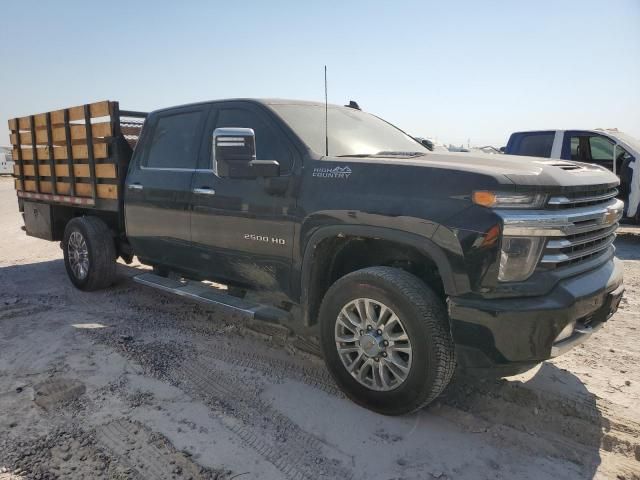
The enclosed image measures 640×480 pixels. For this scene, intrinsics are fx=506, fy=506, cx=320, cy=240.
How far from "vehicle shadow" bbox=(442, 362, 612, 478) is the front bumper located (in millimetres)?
226

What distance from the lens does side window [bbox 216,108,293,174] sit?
3.65 m

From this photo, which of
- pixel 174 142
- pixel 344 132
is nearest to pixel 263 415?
pixel 344 132

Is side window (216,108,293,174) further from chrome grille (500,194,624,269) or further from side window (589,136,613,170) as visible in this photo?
side window (589,136,613,170)

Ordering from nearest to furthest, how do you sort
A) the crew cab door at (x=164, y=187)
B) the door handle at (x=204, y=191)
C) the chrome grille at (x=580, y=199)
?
the chrome grille at (x=580, y=199) < the door handle at (x=204, y=191) < the crew cab door at (x=164, y=187)

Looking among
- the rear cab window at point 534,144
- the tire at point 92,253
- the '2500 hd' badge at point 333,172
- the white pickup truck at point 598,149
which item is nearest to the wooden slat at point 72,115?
the tire at point 92,253

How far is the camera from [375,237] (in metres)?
3.04

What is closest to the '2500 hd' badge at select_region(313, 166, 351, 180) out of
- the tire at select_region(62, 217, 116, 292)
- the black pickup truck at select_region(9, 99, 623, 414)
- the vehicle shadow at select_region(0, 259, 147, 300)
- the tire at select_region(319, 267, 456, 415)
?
the black pickup truck at select_region(9, 99, 623, 414)

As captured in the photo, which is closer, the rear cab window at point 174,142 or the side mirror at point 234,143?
the side mirror at point 234,143

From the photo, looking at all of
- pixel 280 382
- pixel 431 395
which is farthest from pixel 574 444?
pixel 280 382

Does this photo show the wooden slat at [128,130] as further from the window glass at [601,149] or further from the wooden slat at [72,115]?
the window glass at [601,149]

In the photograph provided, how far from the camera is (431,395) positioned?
290 centimetres

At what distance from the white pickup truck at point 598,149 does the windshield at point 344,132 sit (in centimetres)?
600

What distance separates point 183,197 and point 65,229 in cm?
256

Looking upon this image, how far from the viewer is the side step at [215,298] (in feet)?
12.1
